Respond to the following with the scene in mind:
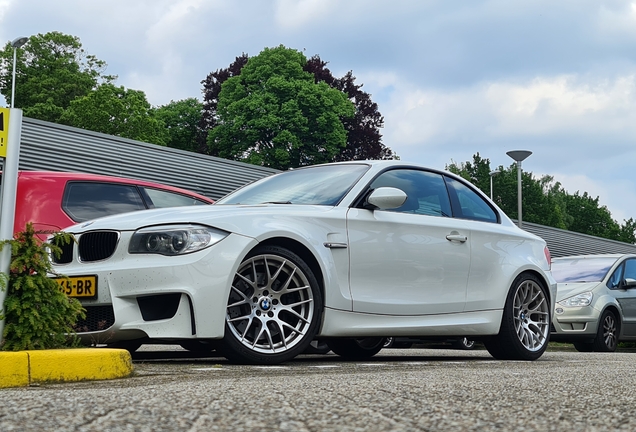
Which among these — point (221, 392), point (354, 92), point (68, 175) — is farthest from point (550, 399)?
point (354, 92)

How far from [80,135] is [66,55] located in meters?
38.8

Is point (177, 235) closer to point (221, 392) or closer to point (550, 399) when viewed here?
point (221, 392)

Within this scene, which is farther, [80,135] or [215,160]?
[215,160]

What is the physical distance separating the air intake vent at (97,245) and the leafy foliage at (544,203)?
57698 mm

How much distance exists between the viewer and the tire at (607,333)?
1313 cm

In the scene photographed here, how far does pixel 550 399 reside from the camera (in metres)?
3.61

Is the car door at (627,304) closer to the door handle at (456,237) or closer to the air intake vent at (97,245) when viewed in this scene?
the door handle at (456,237)

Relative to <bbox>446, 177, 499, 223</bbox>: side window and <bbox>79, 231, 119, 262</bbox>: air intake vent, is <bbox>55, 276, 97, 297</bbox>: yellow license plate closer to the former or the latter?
<bbox>79, 231, 119, 262</bbox>: air intake vent

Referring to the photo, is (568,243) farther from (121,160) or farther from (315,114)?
(121,160)

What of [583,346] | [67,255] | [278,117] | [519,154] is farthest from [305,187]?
[278,117]

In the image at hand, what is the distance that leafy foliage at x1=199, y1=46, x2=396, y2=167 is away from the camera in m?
46.8

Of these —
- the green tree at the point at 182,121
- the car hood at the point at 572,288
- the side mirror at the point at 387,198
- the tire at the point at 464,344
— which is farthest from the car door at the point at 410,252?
the green tree at the point at 182,121

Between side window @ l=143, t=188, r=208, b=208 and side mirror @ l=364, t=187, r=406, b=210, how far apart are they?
261 cm

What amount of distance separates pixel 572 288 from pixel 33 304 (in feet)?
32.6
